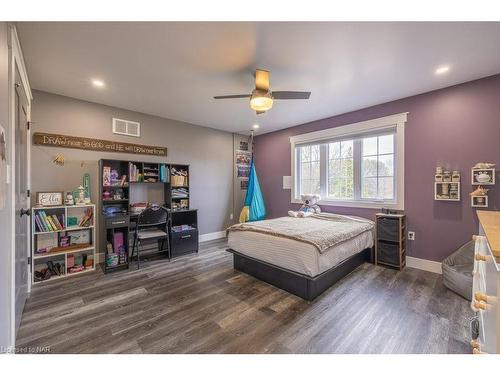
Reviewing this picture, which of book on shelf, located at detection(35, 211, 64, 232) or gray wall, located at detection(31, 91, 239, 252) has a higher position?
gray wall, located at detection(31, 91, 239, 252)

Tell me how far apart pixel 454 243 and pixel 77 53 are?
479 centimetres

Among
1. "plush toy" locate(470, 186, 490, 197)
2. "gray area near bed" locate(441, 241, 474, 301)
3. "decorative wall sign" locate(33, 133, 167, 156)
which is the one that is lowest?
"gray area near bed" locate(441, 241, 474, 301)

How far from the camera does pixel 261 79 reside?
227cm

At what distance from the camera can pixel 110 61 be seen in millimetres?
2213

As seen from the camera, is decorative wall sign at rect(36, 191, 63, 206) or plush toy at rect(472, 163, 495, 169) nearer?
plush toy at rect(472, 163, 495, 169)

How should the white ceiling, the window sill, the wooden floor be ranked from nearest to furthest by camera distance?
the wooden floor < the white ceiling < the window sill

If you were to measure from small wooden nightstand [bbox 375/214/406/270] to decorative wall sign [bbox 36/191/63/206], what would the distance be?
4.49 meters

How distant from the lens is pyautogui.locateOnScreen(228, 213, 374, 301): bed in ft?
7.36

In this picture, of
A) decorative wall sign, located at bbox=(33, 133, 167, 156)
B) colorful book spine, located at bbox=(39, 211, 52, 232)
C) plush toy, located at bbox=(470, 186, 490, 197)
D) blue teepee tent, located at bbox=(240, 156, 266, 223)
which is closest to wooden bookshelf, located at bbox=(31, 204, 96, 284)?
colorful book spine, located at bbox=(39, 211, 52, 232)

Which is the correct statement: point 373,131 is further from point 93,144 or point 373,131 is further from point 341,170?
point 93,144

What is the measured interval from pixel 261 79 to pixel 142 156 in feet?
8.52

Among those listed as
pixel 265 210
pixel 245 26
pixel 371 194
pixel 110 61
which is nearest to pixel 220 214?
pixel 265 210

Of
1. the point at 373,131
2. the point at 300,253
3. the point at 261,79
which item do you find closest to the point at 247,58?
the point at 261,79

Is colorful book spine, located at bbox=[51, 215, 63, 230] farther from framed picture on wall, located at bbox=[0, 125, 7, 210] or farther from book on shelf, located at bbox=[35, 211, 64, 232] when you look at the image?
framed picture on wall, located at bbox=[0, 125, 7, 210]
